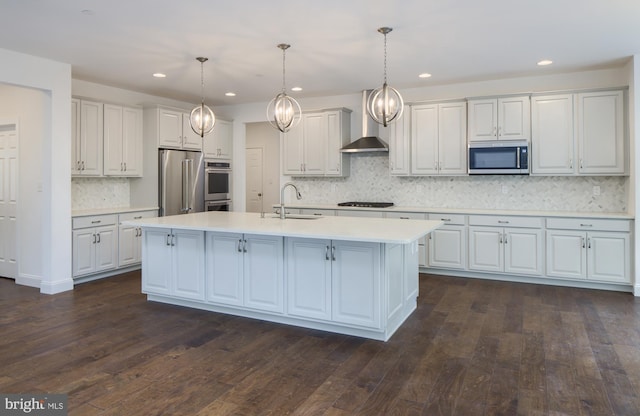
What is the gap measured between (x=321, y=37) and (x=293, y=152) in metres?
3.04

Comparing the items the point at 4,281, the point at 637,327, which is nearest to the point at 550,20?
the point at 637,327

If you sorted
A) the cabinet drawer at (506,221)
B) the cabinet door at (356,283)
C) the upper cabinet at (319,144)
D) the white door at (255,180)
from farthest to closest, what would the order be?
the white door at (255,180) < the upper cabinet at (319,144) < the cabinet drawer at (506,221) < the cabinet door at (356,283)

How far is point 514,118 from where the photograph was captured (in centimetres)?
566

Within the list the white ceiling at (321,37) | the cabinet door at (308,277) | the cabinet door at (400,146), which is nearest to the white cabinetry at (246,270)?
the cabinet door at (308,277)

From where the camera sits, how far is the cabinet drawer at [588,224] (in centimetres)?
497

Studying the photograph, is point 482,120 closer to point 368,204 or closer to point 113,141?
point 368,204

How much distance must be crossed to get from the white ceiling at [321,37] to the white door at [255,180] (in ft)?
12.5

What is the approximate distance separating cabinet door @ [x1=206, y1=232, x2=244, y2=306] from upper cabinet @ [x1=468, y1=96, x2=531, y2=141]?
3523 millimetres

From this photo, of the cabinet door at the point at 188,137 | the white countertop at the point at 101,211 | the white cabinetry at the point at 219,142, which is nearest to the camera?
the white countertop at the point at 101,211

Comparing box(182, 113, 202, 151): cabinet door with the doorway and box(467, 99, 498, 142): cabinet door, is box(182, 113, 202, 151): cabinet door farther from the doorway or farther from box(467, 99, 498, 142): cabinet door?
box(467, 99, 498, 142): cabinet door

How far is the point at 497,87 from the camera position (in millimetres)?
6000

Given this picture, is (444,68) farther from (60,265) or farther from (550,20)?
(60,265)

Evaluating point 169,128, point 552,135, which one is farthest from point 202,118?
point 552,135

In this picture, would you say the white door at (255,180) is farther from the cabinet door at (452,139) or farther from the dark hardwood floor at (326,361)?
the dark hardwood floor at (326,361)
